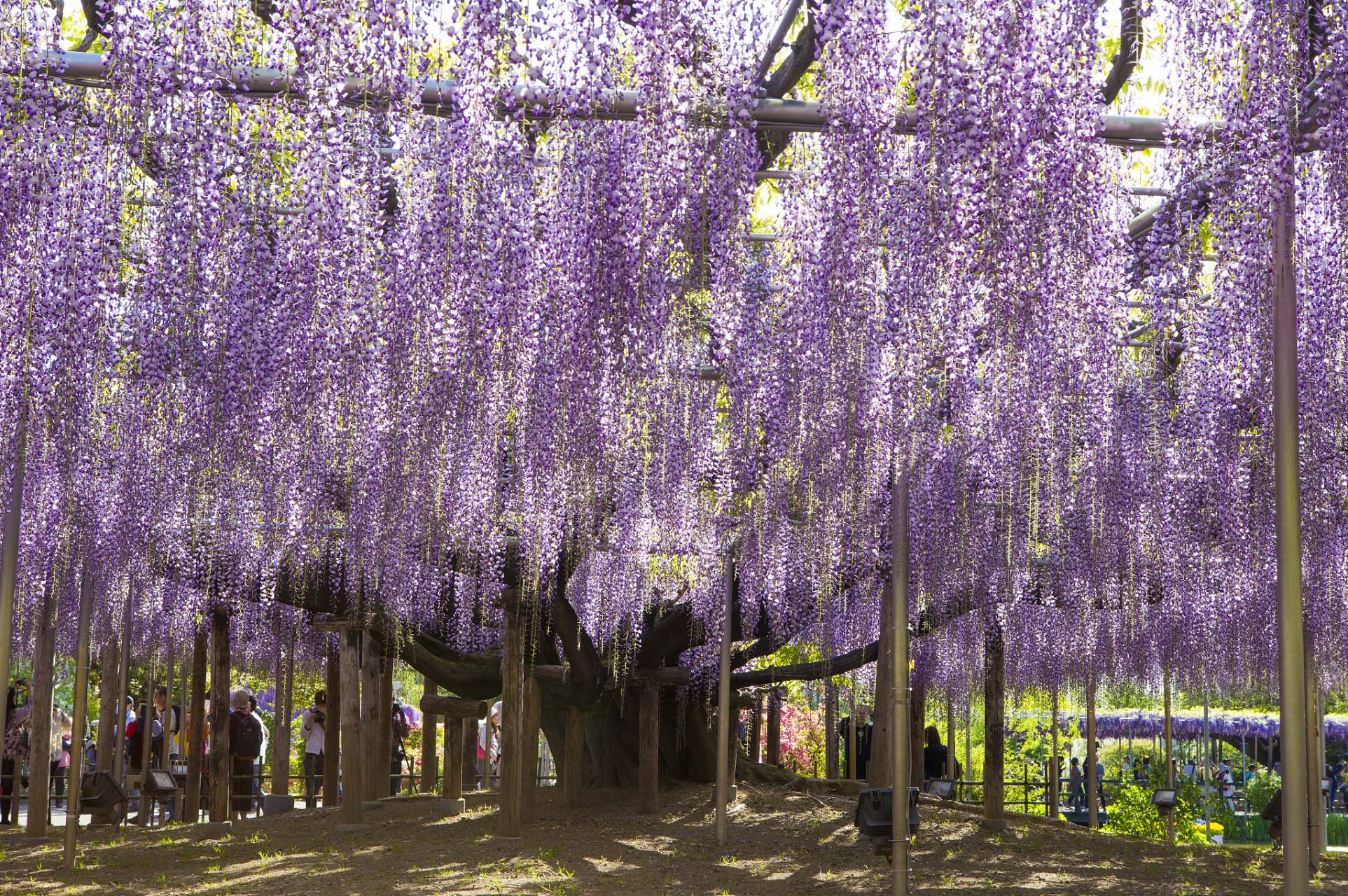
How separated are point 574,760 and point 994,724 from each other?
13.3 ft

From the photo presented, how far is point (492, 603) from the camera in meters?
9.16

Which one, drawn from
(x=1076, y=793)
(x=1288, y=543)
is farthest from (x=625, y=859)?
(x=1076, y=793)

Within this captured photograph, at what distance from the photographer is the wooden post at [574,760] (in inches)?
423

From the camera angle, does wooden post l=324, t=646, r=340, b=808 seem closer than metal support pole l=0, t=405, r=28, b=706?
No

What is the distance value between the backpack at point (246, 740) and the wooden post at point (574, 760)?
383 centimetres

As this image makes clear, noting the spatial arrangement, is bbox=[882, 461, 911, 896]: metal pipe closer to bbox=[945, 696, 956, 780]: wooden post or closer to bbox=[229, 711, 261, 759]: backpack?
bbox=[229, 711, 261, 759]: backpack

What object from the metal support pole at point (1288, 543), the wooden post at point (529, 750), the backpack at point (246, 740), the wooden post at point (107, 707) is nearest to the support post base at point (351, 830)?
the wooden post at point (529, 750)

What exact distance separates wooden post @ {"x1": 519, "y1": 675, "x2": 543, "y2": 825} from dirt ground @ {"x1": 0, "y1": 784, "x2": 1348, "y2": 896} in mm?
170

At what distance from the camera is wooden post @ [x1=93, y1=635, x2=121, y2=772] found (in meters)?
11.8

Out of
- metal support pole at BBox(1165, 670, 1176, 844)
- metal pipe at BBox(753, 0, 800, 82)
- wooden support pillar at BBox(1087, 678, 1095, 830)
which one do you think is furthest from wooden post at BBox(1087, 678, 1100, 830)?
metal pipe at BBox(753, 0, 800, 82)

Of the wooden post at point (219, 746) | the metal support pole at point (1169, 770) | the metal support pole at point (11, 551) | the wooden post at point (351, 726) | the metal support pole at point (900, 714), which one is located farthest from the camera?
the metal support pole at point (1169, 770)

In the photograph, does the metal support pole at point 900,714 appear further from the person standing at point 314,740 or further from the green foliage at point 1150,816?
the person standing at point 314,740

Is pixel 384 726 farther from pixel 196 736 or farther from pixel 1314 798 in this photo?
pixel 1314 798

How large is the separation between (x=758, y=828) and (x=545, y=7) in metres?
6.68
